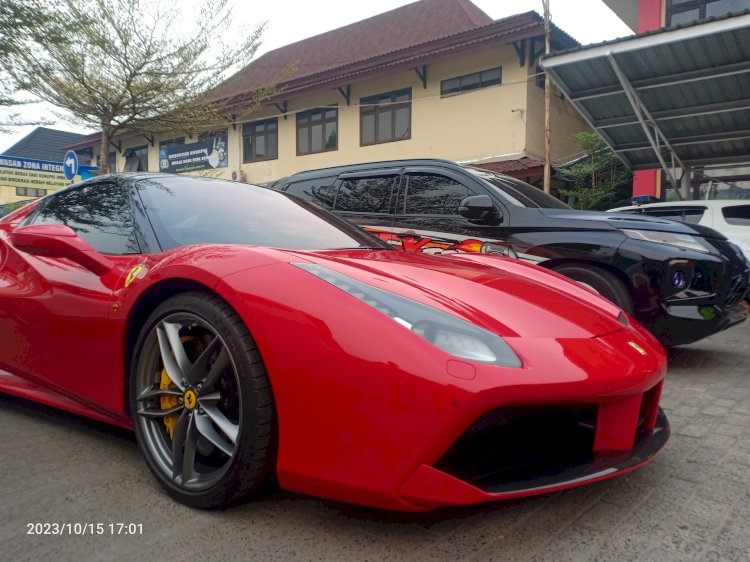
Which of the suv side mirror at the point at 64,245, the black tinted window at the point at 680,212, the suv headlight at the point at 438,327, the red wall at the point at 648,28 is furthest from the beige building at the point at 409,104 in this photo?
the suv headlight at the point at 438,327

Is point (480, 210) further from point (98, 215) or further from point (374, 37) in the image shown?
point (374, 37)

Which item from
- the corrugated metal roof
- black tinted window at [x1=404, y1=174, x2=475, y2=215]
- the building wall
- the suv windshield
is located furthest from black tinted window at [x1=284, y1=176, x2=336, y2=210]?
the corrugated metal roof

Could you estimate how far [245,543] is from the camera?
1.66m

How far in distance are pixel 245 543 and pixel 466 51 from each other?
14474mm

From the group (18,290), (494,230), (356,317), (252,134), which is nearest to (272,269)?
(356,317)

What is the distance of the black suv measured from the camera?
3.79m

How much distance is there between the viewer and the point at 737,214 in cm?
735

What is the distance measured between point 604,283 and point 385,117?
531 inches

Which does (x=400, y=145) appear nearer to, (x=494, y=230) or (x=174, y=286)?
(x=494, y=230)

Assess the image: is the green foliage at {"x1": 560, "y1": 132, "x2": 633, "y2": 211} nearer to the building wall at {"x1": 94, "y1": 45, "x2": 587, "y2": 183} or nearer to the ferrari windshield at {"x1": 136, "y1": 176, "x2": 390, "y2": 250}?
the building wall at {"x1": 94, "y1": 45, "x2": 587, "y2": 183}

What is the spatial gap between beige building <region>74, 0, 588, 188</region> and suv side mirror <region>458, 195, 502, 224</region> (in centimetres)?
911

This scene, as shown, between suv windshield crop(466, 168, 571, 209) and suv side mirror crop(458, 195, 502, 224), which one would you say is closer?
suv side mirror crop(458, 195, 502, 224)

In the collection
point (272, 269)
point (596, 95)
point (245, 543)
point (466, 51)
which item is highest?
point (466, 51)

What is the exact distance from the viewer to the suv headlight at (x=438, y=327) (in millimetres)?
1553
